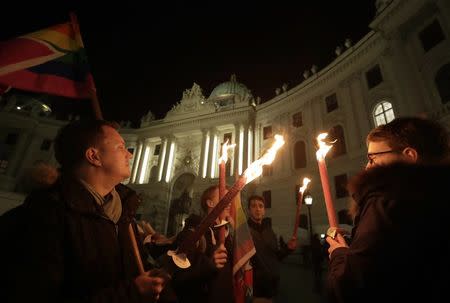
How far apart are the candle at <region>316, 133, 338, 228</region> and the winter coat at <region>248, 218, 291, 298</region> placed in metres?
1.89

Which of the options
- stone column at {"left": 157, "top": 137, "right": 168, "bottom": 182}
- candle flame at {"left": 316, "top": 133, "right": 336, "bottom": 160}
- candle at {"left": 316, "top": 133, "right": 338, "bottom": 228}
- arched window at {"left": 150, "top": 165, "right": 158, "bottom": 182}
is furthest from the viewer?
arched window at {"left": 150, "top": 165, "right": 158, "bottom": 182}

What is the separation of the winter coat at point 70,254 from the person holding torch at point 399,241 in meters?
1.19

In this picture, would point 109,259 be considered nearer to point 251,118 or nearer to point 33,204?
point 33,204

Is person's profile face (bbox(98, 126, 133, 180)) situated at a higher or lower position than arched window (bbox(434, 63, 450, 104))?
lower

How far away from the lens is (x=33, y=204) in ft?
4.40

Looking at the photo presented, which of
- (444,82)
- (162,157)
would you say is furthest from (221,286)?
(162,157)

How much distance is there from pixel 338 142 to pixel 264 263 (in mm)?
18752

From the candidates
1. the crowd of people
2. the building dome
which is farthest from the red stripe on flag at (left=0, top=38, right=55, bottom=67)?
the building dome

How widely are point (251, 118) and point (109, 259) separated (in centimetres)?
2824

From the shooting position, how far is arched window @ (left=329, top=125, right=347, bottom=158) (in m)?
19.3

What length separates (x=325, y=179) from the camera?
197 cm

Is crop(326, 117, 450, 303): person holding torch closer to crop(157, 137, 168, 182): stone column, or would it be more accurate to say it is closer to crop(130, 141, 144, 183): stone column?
crop(157, 137, 168, 182): stone column

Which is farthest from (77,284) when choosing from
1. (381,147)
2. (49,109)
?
(49,109)

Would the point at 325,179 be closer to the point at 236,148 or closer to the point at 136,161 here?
the point at 236,148
